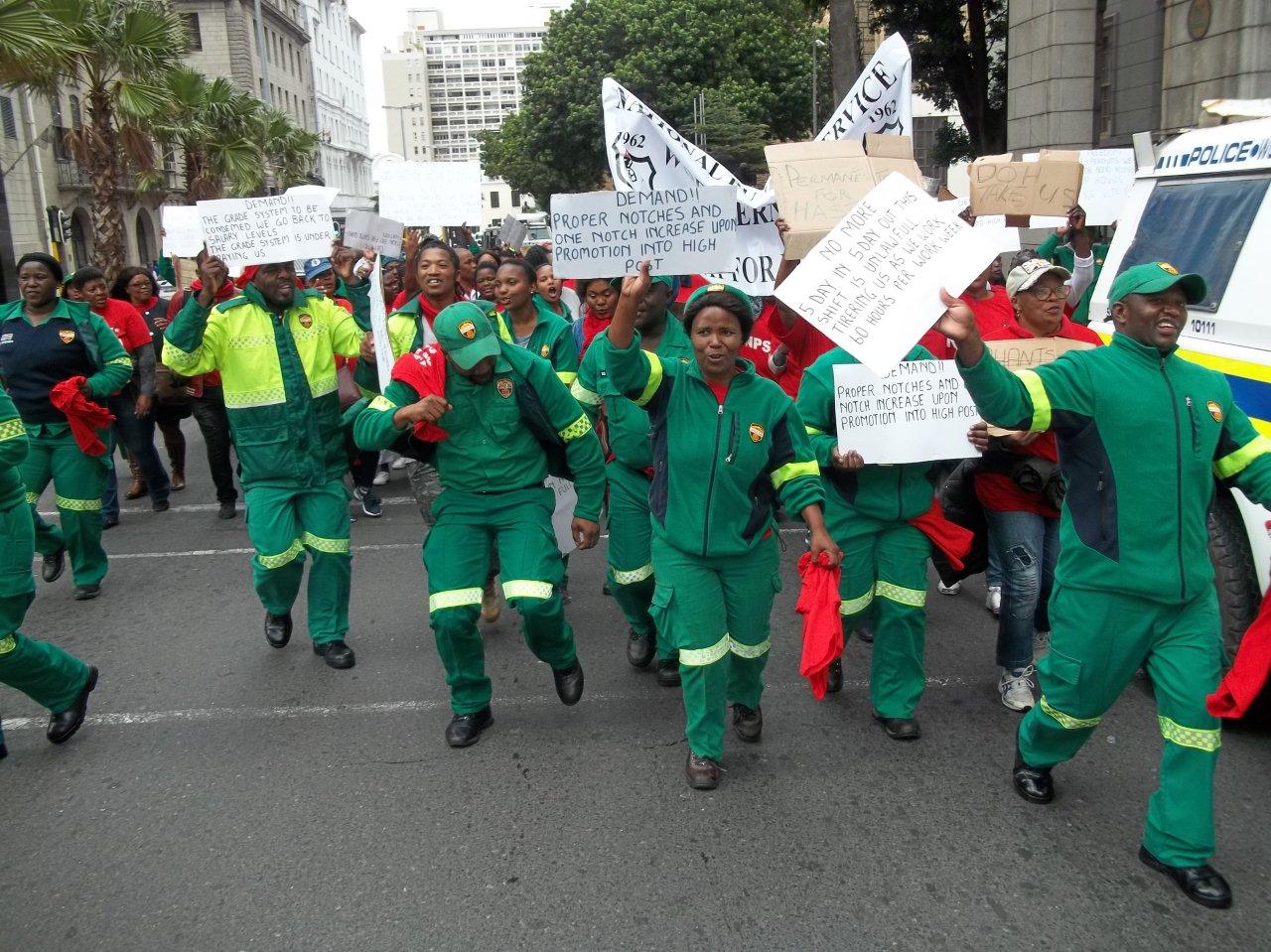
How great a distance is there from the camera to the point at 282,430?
5.57 m

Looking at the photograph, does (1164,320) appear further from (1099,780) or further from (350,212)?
(350,212)

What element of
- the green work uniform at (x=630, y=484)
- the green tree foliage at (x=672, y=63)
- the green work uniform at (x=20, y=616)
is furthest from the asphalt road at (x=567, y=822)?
the green tree foliage at (x=672, y=63)

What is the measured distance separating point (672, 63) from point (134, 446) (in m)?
30.8

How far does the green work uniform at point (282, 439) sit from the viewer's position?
556cm

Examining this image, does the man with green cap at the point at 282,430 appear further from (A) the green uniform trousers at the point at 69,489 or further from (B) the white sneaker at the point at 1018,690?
(B) the white sneaker at the point at 1018,690

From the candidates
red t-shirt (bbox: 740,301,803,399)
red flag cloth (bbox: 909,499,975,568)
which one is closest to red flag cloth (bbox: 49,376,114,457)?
red t-shirt (bbox: 740,301,803,399)

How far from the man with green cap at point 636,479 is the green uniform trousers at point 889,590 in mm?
928

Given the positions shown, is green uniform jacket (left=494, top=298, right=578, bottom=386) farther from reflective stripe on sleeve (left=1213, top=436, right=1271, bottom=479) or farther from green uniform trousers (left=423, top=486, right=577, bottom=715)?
reflective stripe on sleeve (left=1213, top=436, right=1271, bottom=479)

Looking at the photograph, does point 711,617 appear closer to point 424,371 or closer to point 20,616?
point 424,371

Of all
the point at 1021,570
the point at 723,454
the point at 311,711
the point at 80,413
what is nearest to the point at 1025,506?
the point at 1021,570

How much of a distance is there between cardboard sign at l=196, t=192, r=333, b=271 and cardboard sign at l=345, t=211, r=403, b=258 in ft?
5.88

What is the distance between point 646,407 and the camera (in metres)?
4.21

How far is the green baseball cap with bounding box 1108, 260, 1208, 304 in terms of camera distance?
329 cm

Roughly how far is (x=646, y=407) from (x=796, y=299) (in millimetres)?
764
